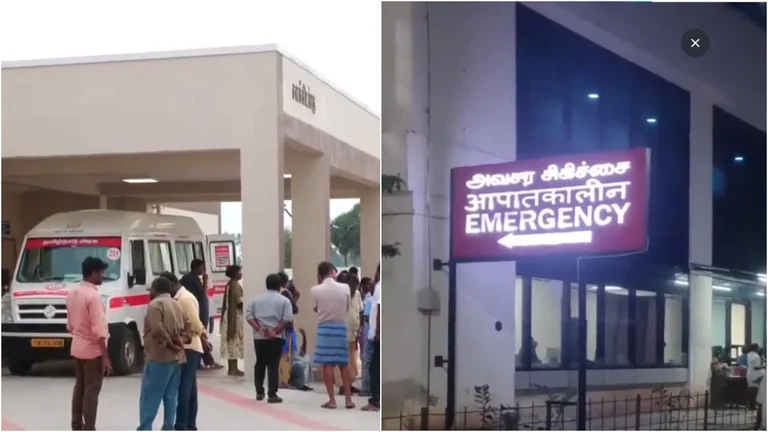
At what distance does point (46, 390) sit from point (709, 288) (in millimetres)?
5594

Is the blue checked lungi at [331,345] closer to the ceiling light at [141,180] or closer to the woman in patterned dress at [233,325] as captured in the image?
the woman in patterned dress at [233,325]

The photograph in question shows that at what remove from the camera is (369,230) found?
14.6 m

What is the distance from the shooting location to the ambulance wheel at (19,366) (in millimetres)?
9594

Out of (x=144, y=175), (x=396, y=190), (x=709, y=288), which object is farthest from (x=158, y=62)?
(x=709, y=288)

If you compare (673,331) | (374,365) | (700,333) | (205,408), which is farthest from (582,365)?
(205,408)

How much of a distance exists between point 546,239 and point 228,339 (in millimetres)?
5111

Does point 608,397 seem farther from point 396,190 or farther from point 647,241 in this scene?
point 396,190

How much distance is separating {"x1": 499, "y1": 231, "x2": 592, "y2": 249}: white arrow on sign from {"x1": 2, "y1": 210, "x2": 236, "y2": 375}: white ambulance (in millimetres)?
5343

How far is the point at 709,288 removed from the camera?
5.57 m

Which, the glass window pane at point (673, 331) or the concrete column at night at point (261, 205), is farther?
the concrete column at night at point (261, 205)

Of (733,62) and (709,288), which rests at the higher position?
(733,62)

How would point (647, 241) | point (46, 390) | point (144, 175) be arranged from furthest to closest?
point (144, 175), point (46, 390), point (647, 241)

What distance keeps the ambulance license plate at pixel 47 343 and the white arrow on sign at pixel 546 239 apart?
5.77 metres

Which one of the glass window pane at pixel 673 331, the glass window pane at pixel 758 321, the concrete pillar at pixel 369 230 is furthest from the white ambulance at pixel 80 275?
the glass window pane at pixel 758 321
